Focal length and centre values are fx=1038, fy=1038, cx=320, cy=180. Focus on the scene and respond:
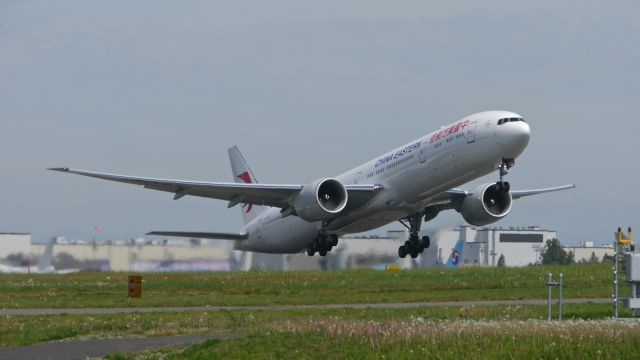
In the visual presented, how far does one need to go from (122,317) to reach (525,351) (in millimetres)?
14289

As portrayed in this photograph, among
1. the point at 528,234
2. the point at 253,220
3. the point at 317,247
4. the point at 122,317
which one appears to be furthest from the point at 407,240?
the point at 528,234

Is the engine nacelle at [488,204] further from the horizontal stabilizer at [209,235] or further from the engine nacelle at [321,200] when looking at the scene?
the horizontal stabilizer at [209,235]

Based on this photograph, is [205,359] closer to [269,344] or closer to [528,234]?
[269,344]

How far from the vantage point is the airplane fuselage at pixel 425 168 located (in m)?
39.8

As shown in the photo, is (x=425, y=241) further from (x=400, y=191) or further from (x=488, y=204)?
(x=400, y=191)

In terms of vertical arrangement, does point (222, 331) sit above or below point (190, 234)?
below

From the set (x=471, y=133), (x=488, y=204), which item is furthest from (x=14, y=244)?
(x=471, y=133)

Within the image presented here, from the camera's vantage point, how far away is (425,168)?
42.4 metres

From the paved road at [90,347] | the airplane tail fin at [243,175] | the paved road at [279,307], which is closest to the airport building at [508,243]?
the airplane tail fin at [243,175]

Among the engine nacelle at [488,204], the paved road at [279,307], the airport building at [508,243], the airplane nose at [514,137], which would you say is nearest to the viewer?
the paved road at [279,307]

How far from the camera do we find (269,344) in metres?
22.3

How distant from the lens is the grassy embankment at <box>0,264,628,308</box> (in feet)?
131

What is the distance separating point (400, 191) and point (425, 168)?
236 cm

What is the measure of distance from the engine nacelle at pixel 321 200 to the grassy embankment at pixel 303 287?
3424 mm
